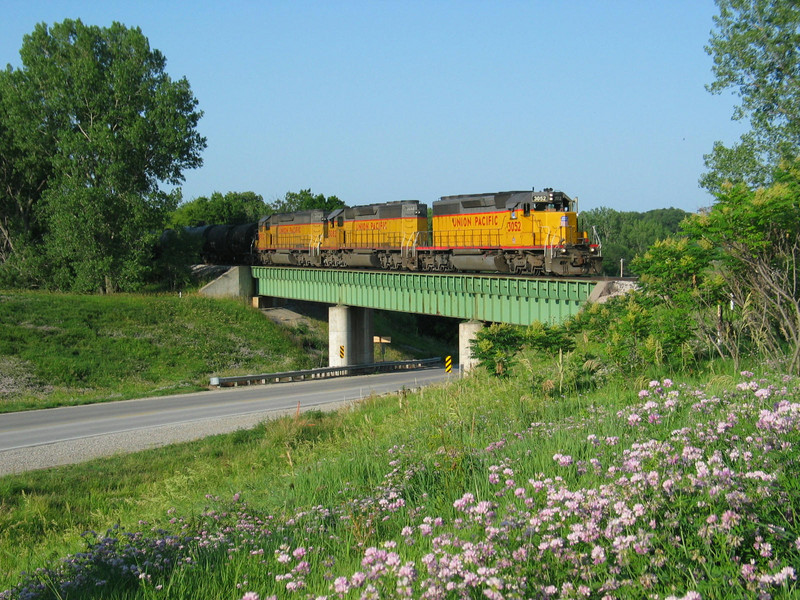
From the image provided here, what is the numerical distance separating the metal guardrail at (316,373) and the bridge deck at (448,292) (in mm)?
4205

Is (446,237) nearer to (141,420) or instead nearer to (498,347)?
(141,420)

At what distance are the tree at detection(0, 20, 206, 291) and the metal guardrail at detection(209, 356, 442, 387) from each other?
A: 1755cm

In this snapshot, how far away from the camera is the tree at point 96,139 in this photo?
4784cm

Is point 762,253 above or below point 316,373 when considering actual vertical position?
above

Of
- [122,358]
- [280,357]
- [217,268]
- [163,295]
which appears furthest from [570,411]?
[217,268]

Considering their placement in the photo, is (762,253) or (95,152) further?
(95,152)

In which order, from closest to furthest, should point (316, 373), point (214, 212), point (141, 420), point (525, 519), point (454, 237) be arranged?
point (525, 519) < point (141, 420) < point (454, 237) < point (316, 373) < point (214, 212)

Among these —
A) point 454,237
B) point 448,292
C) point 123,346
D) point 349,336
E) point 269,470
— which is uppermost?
point 454,237

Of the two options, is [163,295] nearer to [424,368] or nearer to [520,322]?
[424,368]

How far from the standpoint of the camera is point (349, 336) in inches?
1818

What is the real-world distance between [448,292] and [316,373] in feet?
34.1

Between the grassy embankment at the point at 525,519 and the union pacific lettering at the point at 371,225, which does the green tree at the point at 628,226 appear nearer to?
the union pacific lettering at the point at 371,225

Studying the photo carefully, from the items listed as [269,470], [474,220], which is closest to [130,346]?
[474,220]

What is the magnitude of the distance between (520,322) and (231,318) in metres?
26.6
